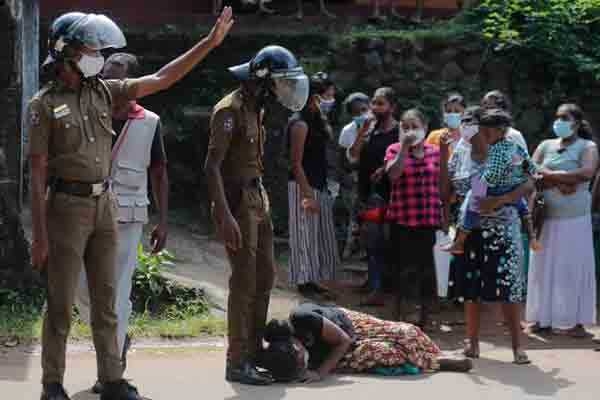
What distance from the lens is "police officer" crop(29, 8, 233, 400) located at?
5.80m

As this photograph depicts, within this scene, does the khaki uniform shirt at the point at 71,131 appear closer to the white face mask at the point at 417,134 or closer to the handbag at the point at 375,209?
the white face mask at the point at 417,134

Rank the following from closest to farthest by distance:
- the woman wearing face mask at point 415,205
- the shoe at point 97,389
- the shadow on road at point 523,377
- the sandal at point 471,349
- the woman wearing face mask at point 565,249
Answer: the shoe at point 97,389 < the shadow on road at point 523,377 < the sandal at point 471,349 < the woman wearing face mask at point 415,205 < the woman wearing face mask at point 565,249

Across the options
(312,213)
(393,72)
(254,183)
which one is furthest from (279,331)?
(393,72)

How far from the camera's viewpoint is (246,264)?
6.78 metres

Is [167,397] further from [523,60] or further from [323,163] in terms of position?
[523,60]

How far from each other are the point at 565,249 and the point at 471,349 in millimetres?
1599

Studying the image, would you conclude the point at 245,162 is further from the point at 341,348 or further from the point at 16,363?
the point at 16,363

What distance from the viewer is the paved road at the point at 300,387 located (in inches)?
258

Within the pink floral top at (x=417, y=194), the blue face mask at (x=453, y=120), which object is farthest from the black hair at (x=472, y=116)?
the blue face mask at (x=453, y=120)

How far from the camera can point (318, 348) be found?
281 inches

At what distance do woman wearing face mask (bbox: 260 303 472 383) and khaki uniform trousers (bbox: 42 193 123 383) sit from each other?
3.99 ft

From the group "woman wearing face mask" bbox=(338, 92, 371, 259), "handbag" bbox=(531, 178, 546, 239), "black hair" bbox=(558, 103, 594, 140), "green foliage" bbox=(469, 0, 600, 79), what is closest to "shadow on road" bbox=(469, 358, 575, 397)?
"handbag" bbox=(531, 178, 546, 239)

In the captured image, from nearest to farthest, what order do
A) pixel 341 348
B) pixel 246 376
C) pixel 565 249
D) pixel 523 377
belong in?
1. pixel 246 376
2. pixel 341 348
3. pixel 523 377
4. pixel 565 249

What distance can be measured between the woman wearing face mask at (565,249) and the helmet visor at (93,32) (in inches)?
166
